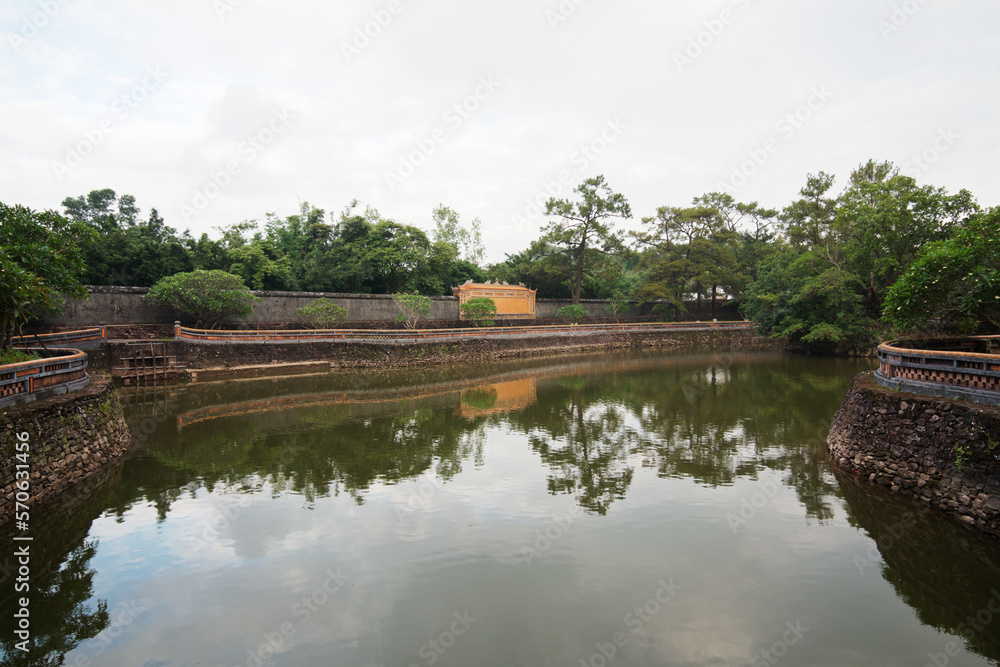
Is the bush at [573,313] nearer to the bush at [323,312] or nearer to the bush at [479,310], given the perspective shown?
the bush at [479,310]

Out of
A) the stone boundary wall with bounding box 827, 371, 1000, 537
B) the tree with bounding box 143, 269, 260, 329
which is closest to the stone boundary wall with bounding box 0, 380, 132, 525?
the tree with bounding box 143, 269, 260, 329

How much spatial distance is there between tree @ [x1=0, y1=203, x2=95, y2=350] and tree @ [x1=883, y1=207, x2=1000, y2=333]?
14.4 metres

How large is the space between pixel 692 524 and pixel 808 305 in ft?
76.2

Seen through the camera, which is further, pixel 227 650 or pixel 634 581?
pixel 634 581

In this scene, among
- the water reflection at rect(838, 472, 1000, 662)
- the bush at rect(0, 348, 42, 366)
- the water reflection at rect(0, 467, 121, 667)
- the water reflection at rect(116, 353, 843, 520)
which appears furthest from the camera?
the bush at rect(0, 348, 42, 366)

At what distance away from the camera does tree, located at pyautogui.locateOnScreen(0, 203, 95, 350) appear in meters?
7.93

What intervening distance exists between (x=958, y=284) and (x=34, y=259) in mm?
16036

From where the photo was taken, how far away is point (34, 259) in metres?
9.02

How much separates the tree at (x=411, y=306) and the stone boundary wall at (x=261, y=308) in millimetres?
1560

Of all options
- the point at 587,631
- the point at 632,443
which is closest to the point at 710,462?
the point at 632,443

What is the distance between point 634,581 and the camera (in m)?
5.30

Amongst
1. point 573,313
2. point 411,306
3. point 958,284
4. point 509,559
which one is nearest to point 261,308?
point 411,306

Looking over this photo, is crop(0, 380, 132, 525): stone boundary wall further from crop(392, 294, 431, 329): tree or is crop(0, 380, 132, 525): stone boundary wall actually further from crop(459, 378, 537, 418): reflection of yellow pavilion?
crop(392, 294, 431, 329): tree

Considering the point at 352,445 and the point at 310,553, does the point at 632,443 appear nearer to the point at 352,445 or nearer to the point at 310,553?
the point at 352,445
